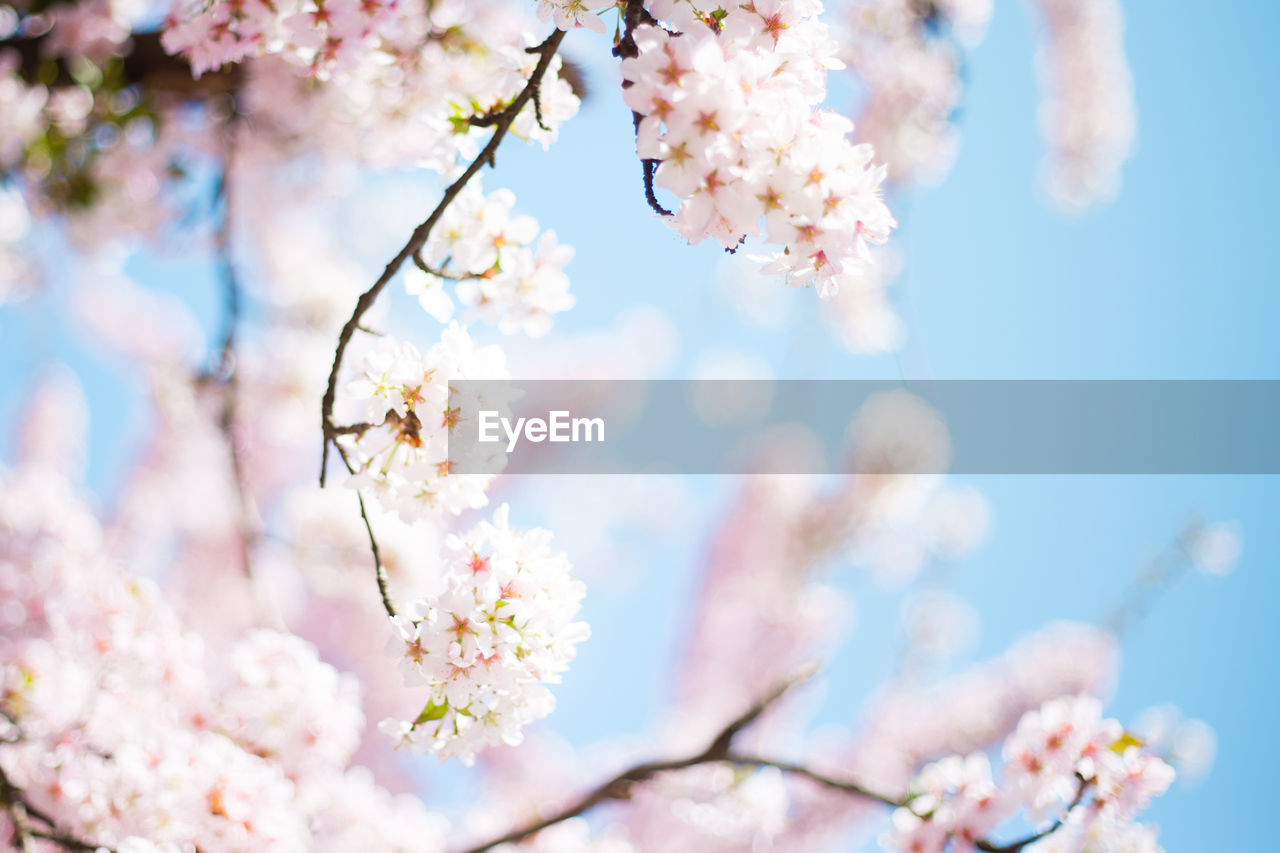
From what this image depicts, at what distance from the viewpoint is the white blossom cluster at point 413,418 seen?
148 centimetres

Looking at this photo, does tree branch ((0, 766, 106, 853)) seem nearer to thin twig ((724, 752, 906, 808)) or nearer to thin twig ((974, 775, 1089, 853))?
thin twig ((724, 752, 906, 808))

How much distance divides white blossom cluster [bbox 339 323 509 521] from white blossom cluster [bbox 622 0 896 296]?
1.65 feet

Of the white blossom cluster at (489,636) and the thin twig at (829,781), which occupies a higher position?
the white blossom cluster at (489,636)

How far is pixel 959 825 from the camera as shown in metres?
1.96

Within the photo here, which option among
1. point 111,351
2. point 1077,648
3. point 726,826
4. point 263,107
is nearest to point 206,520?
point 111,351

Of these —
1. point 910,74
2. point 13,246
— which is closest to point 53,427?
point 13,246

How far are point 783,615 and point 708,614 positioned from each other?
1456 millimetres

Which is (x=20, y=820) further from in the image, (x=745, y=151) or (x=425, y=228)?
(x=745, y=151)

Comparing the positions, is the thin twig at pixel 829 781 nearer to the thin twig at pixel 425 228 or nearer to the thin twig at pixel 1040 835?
the thin twig at pixel 1040 835

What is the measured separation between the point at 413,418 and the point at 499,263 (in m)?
0.50

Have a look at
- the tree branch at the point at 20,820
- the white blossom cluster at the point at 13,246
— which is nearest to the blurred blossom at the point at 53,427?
the white blossom cluster at the point at 13,246

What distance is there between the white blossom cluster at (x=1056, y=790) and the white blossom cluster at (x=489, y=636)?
112cm

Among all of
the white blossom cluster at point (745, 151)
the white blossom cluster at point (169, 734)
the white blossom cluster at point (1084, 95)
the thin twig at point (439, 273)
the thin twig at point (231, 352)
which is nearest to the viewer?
the white blossom cluster at point (745, 151)

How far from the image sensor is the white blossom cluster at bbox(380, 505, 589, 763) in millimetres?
1444
